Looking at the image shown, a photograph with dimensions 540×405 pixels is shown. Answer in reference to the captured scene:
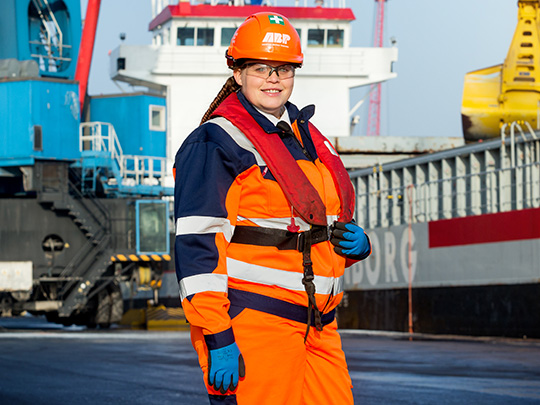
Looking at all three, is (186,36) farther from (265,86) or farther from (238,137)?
(238,137)

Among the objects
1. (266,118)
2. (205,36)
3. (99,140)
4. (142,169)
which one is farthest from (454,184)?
(205,36)

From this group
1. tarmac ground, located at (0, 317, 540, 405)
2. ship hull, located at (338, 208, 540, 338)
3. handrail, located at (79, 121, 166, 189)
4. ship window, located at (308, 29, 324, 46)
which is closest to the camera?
tarmac ground, located at (0, 317, 540, 405)

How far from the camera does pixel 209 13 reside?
→ 37562 millimetres

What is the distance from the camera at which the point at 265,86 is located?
13.3 ft

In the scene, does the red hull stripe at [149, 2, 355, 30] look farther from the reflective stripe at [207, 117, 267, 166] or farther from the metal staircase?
the reflective stripe at [207, 117, 267, 166]

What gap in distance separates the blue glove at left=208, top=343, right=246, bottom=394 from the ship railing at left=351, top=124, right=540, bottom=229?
1385 centimetres

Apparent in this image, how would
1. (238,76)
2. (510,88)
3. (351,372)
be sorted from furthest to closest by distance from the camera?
(510,88)
(351,372)
(238,76)

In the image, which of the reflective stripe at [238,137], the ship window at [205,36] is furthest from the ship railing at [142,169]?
the reflective stripe at [238,137]

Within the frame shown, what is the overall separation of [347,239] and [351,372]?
743 cm

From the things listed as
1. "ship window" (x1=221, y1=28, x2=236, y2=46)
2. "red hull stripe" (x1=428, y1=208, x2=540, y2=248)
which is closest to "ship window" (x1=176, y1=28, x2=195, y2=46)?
"ship window" (x1=221, y1=28, x2=236, y2=46)

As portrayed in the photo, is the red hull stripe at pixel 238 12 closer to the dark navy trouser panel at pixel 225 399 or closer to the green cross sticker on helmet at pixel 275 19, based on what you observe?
the green cross sticker on helmet at pixel 275 19

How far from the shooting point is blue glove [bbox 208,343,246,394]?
3605mm

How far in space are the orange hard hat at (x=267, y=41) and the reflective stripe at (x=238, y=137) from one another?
288 mm

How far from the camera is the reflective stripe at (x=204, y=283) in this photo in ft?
12.0
